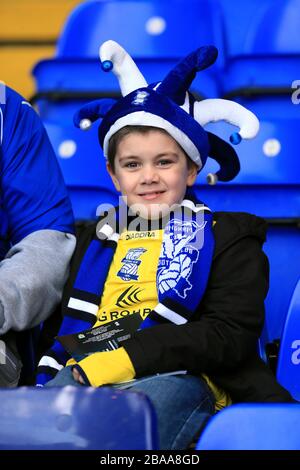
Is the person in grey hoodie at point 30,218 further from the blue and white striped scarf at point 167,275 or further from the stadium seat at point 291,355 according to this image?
the stadium seat at point 291,355

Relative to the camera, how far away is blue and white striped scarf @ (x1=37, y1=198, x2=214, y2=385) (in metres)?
1.51

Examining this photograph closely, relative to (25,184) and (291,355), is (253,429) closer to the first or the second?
(291,355)

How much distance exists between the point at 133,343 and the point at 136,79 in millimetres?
513

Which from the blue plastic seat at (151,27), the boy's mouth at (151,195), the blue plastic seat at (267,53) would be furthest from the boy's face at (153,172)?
the blue plastic seat at (151,27)

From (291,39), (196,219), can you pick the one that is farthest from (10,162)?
(291,39)

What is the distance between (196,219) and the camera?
1.61m

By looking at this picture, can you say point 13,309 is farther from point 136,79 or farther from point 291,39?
point 291,39

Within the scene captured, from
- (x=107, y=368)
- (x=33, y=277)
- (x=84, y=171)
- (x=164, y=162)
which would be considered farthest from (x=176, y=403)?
(x=84, y=171)

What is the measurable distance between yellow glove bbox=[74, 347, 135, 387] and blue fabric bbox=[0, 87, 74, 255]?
1.08ft

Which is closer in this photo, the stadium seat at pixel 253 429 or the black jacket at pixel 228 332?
the stadium seat at pixel 253 429

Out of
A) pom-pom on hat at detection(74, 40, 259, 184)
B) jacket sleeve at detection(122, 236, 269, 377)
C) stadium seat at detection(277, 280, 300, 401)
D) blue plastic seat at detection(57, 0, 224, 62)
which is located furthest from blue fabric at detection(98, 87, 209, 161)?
blue plastic seat at detection(57, 0, 224, 62)

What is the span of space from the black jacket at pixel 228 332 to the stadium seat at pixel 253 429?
41 cm

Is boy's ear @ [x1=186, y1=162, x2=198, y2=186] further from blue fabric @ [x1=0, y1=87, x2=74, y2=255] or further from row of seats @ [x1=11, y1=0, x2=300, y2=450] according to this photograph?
row of seats @ [x1=11, y1=0, x2=300, y2=450]

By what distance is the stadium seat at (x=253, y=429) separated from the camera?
98 centimetres
